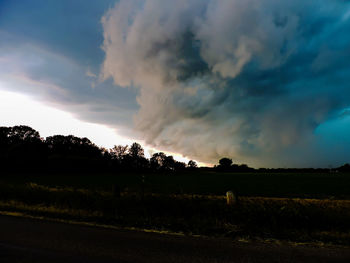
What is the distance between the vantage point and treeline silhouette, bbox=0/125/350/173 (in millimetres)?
69688

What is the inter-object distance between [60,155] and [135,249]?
316ft

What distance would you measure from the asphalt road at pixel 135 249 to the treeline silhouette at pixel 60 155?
7322cm

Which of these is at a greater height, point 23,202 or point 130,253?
point 23,202

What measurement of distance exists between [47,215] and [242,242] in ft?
25.9

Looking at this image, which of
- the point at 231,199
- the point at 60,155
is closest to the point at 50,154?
the point at 60,155

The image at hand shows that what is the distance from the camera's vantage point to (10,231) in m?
6.84

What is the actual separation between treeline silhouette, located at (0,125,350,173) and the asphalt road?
2883 inches

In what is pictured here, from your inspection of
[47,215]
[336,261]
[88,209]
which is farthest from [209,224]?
[47,215]

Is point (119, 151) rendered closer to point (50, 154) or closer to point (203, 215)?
point (50, 154)

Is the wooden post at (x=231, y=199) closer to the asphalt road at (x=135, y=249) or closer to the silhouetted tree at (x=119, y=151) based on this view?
the asphalt road at (x=135, y=249)

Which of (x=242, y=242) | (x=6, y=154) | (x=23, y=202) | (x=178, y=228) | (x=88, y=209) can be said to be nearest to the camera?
(x=242, y=242)

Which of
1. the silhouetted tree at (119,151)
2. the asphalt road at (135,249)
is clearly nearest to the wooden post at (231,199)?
the asphalt road at (135,249)

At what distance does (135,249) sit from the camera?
5.46 m

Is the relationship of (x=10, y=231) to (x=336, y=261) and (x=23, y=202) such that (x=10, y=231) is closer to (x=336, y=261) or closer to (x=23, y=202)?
(x=23, y=202)
